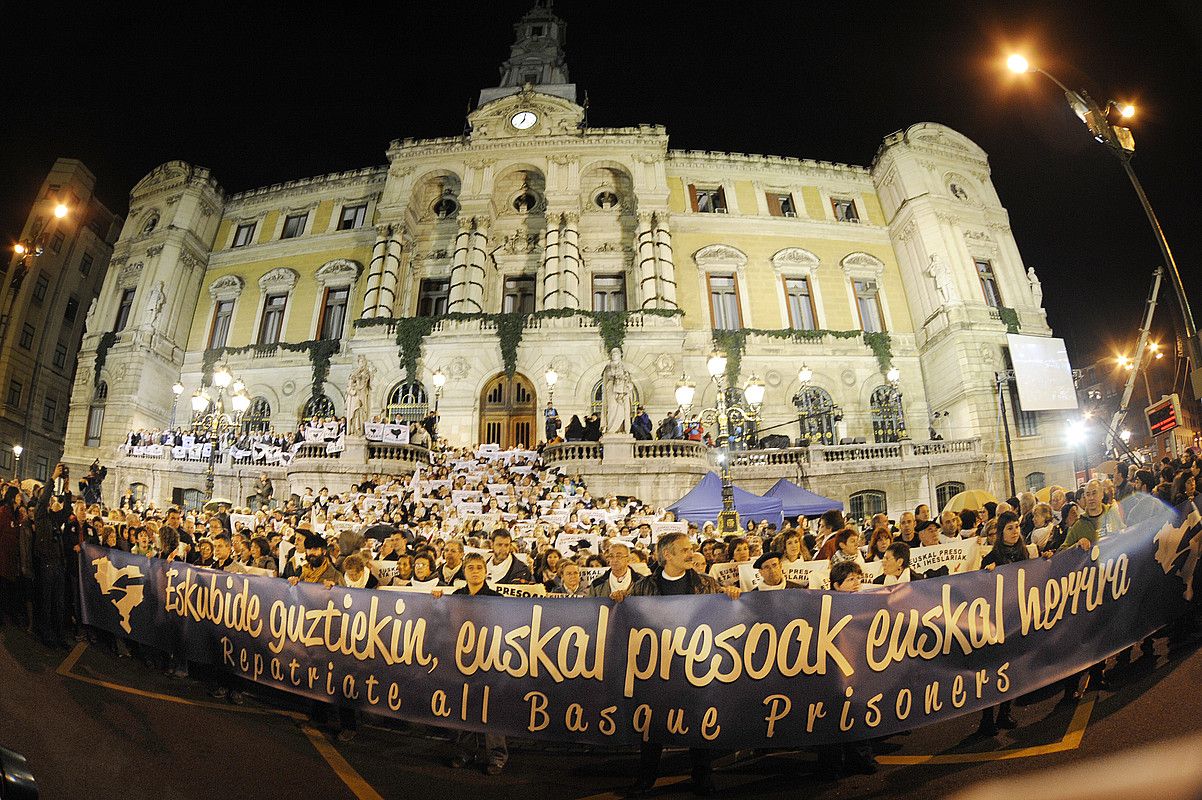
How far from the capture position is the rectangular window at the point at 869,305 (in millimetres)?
26141

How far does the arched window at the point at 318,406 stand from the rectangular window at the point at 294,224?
10594 millimetres

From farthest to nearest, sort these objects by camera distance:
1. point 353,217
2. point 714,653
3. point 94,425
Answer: point 353,217
point 94,425
point 714,653

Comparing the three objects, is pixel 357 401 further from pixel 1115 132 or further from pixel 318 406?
pixel 1115 132

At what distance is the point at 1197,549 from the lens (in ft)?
18.3

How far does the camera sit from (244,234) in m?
29.4

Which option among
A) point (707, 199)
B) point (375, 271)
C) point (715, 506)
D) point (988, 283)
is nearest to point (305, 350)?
point (375, 271)

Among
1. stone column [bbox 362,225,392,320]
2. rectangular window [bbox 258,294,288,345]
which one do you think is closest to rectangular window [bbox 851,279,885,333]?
stone column [bbox 362,225,392,320]

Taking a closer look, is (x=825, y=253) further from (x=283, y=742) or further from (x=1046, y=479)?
(x=283, y=742)

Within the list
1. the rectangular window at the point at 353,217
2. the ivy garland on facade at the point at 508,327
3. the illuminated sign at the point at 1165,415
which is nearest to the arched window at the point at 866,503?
the illuminated sign at the point at 1165,415

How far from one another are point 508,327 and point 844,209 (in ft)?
62.9

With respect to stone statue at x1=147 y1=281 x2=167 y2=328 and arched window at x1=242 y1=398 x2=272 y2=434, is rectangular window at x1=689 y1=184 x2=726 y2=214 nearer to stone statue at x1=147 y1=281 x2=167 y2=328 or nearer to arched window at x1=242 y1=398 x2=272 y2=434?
arched window at x1=242 y1=398 x2=272 y2=434

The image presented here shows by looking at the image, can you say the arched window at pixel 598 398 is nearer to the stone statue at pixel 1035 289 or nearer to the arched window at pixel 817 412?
the arched window at pixel 817 412

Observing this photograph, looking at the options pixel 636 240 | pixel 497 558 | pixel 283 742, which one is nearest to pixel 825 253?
pixel 636 240

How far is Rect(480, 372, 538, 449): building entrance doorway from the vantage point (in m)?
22.7
